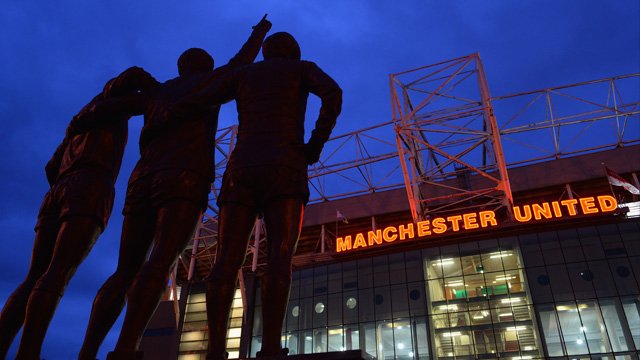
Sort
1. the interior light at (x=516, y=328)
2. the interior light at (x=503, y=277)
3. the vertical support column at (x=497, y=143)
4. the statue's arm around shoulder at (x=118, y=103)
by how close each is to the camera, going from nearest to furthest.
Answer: the statue's arm around shoulder at (x=118, y=103), the interior light at (x=516, y=328), the interior light at (x=503, y=277), the vertical support column at (x=497, y=143)

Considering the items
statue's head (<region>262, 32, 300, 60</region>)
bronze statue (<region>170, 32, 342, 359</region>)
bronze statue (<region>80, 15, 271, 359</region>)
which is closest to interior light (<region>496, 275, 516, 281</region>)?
statue's head (<region>262, 32, 300, 60</region>)

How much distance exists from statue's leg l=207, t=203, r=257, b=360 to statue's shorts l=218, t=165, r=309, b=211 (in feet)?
0.25

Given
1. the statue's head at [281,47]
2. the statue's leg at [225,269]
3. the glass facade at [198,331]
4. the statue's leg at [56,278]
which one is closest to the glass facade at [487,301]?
the glass facade at [198,331]

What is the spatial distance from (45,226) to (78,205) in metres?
0.51

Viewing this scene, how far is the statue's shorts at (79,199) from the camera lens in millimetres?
3916

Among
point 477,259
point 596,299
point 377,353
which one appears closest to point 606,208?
point 596,299

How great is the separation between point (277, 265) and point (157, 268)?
0.85 m

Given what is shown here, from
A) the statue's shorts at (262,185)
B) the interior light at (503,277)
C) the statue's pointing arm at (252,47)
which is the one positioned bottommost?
the statue's shorts at (262,185)

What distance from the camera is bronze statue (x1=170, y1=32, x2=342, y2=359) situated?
3.30 metres

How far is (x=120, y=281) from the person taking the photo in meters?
3.59

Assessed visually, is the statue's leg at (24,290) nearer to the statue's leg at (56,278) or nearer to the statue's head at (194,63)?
the statue's leg at (56,278)

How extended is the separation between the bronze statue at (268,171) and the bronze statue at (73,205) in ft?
2.74

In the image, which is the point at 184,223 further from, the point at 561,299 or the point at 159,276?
the point at 561,299

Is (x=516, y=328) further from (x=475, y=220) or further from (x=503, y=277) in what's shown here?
(x=475, y=220)
